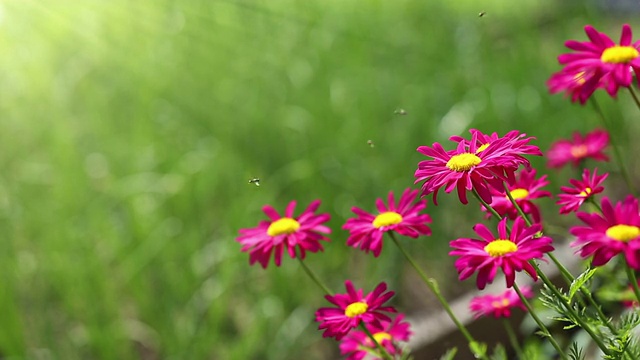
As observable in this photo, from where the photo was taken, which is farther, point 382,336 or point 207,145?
point 207,145

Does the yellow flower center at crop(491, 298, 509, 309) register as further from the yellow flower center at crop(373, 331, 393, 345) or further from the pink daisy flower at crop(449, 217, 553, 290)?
the pink daisy flower at crop(449, 217, 553, 290)

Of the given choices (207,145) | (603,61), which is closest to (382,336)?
(603,61)

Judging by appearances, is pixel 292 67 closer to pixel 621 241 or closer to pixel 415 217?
pixel 415 217

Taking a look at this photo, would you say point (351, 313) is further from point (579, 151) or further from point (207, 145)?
point (207, 145)

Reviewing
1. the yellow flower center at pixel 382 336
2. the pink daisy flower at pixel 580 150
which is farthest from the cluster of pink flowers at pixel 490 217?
the pink daisy flower at pixel 580 150

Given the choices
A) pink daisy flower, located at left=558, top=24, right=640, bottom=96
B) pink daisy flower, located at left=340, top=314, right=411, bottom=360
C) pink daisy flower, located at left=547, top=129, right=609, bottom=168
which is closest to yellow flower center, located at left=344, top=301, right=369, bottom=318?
pink daisy flower, located at left=340, top=314, right=411, bottom=360

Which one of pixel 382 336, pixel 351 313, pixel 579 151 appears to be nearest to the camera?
pixel 351 313

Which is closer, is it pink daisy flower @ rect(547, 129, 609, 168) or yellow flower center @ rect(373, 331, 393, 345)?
yellow flower center @ rect(373, 331, 393, 345)
